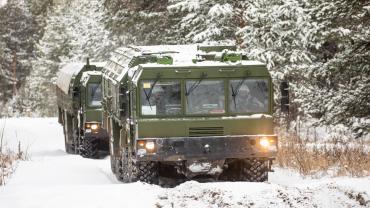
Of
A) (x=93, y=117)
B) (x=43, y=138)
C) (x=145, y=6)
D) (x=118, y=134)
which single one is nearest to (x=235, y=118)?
(x=118, y=134)

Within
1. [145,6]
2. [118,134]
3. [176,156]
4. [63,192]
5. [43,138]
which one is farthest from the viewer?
[43,138]

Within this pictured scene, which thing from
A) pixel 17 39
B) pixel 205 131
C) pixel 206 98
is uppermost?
pixel 17 39

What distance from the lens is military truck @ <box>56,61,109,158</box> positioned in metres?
22.9

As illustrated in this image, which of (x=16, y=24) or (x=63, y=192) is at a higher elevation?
(x=16, y=24)

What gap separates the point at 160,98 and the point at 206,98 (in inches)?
32.6

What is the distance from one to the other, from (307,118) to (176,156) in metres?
12.8

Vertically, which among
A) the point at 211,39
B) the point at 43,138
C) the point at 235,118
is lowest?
the point at 43,138

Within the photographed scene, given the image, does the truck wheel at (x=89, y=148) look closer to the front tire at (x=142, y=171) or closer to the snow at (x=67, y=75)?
the snow at (x=67, y=75)

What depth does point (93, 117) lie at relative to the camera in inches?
901

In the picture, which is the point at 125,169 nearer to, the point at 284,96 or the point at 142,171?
the point at 142,171

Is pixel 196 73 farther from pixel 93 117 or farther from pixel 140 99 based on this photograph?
pixel 93 117

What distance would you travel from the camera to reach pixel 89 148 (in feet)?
75.8

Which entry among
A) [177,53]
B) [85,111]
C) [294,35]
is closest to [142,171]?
[177,53]

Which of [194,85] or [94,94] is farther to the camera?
[94,94]
